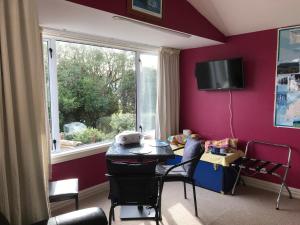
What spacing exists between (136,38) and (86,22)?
3.04 ft

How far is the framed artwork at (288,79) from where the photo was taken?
298 cm

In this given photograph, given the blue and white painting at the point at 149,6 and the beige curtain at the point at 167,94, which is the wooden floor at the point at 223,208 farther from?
the blue and white painting at the point at 149,6

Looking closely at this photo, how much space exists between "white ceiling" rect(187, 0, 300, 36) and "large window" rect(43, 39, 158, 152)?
4.14ft

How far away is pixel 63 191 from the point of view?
2305 millimetres

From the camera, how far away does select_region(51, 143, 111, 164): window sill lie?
288 cm

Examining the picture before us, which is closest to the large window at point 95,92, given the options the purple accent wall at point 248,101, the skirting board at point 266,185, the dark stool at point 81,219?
the purple accent wall at point 248,101

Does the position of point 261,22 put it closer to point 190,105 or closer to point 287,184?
point 190,105

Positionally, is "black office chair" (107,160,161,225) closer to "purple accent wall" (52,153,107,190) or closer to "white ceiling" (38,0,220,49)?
"purple accent wall" (52,153,107,190)

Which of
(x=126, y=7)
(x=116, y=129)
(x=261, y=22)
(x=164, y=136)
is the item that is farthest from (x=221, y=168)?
(x=126, y=7)

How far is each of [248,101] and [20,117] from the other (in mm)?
2978

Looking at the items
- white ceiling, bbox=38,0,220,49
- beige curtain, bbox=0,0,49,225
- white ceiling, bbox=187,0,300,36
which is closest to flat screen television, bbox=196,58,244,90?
white ceiling, bbox=38,0,220,49

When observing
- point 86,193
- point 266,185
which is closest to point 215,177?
point 266,185

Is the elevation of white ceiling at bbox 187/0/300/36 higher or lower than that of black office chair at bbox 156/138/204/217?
higher

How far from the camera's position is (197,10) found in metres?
3.17
